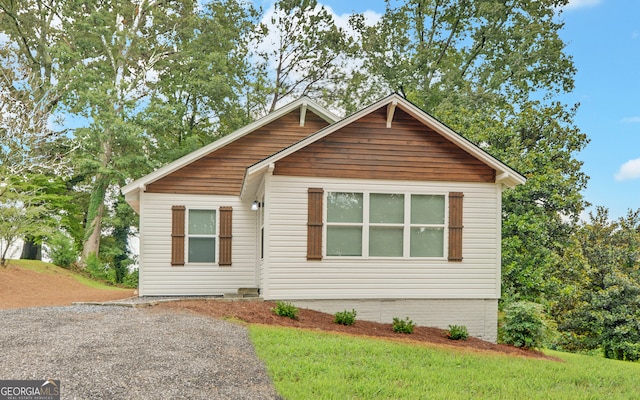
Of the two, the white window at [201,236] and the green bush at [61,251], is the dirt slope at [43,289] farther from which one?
the white window at [201,236]

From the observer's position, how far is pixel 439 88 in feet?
88.5

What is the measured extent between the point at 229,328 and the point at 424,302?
469cm

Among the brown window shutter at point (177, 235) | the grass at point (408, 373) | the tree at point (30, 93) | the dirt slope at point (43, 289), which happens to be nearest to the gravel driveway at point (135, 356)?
the grass at point (408, 373)

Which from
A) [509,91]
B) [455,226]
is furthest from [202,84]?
[455,226]

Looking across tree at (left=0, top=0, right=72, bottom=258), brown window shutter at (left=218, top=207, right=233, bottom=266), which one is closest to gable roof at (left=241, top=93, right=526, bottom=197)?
brown window shutter at (left=218, top=207, right=233, bottom=266)

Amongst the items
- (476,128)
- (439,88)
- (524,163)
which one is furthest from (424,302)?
(439,88)

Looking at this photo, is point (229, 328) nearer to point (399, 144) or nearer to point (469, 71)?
point (399, 144)

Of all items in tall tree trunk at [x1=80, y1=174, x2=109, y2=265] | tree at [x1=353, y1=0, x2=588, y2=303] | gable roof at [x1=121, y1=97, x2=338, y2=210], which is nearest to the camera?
gable roof at [x1=121, y1=97, x2=338, y2=210]

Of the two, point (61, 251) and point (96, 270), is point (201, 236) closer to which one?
point (96, 270)

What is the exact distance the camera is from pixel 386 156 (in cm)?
1148

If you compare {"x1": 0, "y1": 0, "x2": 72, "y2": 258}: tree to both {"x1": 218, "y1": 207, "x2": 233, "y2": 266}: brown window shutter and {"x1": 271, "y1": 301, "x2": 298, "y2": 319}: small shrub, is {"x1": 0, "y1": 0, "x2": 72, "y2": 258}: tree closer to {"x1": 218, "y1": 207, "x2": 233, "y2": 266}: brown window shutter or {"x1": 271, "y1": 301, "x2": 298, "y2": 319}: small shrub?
{"x1": 218, "y1": 207, "x2": 233, "y2": 266}: brown window shutter

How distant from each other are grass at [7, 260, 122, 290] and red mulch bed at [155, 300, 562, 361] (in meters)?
12.6

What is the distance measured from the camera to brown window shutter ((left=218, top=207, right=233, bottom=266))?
1462 centimetres

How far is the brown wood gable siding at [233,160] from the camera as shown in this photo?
47.6ft
